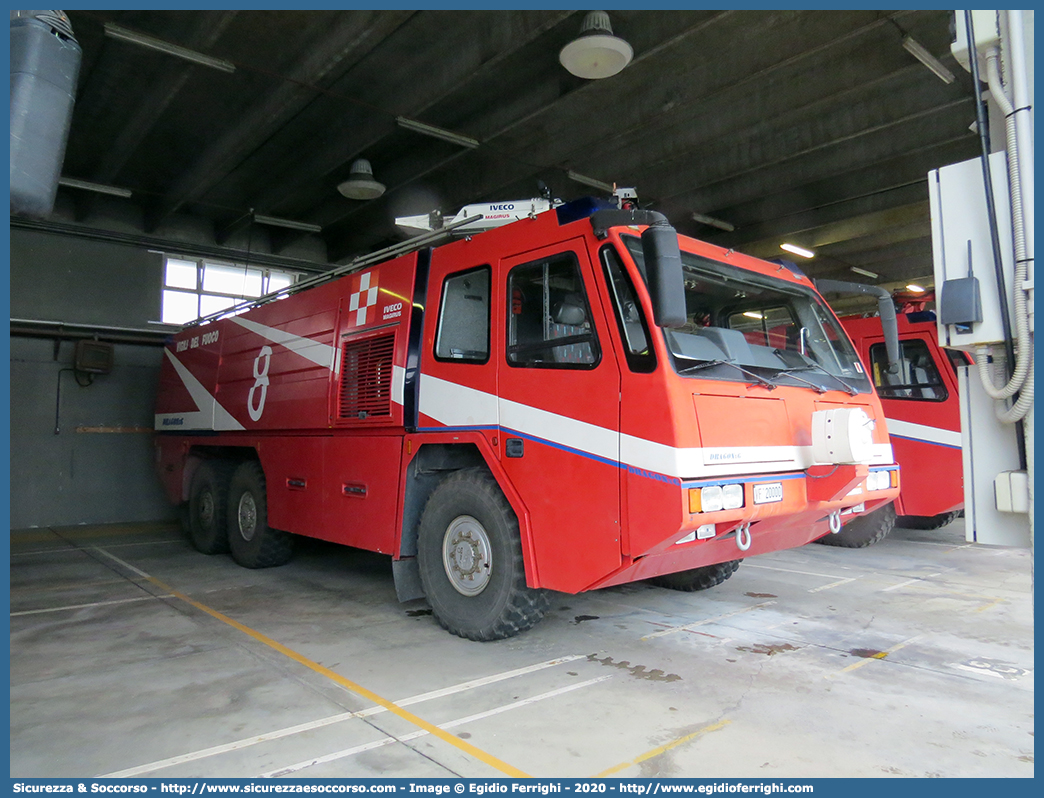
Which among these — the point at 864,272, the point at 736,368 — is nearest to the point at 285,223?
the point at 736,368

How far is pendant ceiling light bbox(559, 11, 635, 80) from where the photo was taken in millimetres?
6020

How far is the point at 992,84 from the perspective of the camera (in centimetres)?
258

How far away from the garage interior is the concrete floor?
0.03 metres

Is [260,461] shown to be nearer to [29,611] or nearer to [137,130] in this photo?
[29,611]

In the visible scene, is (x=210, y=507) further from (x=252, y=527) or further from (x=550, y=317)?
(x=550, y=317)

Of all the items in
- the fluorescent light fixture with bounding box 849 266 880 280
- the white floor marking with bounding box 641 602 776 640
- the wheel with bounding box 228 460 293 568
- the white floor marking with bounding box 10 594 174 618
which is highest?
the fluorescent light fixture with bounding box 849 266 880 280

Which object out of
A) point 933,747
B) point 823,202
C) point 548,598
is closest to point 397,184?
point 823,202

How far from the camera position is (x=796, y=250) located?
13.0m

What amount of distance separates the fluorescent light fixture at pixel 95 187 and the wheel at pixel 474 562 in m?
8.44

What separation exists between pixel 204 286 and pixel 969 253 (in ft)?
39.8

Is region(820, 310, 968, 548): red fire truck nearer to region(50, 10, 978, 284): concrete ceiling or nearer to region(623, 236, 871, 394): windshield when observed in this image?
region(50, 10, 978, 284): concrete ceiling

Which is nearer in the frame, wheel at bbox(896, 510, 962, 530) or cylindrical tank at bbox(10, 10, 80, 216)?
cylindrical tank at bbox(10, 10, 80, 216)

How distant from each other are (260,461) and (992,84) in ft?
22.1

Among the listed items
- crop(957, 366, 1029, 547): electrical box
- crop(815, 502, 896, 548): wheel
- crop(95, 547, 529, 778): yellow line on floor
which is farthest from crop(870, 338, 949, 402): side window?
crop(95, 547, 529, 778): yellow line on floor
